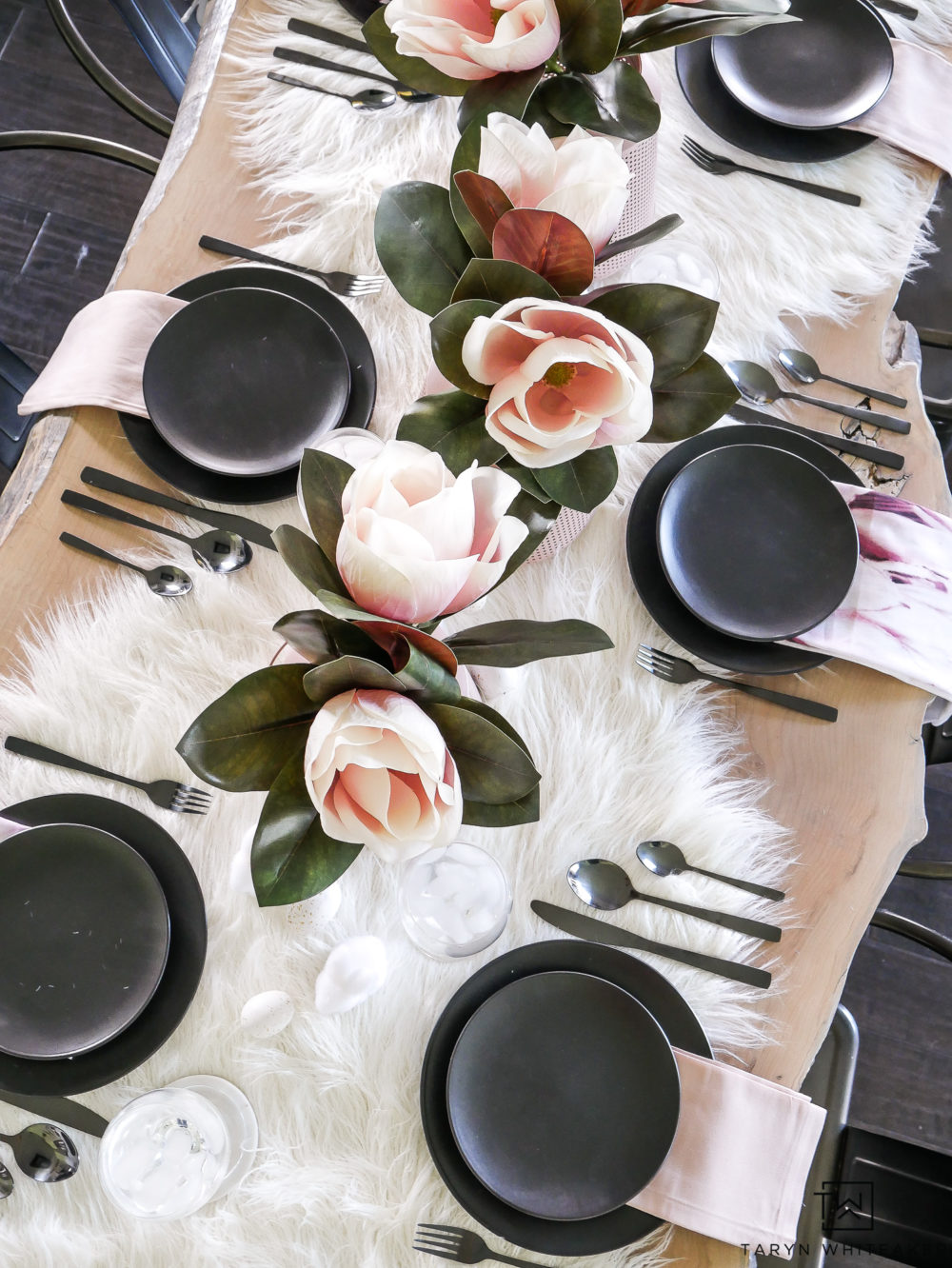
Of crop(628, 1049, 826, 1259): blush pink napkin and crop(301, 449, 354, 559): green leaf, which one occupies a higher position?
crop(301, 449, 354, 559): green leaf

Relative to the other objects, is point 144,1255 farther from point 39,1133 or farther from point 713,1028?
point 713,1028

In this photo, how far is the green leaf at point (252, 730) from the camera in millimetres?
510

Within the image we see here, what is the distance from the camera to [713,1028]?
0.75 metres

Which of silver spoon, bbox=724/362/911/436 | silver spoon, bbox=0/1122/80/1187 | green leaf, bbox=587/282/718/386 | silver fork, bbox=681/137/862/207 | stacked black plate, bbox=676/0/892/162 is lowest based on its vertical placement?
silver spoon, bbox=0/1122/80/1187

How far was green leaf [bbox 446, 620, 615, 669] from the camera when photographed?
0.53 metres

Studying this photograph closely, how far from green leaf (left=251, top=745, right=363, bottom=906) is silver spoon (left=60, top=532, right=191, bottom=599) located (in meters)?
0.36

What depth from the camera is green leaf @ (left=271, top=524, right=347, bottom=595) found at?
1.66 feet

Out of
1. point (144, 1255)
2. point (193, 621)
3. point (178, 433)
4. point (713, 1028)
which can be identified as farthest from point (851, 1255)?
point (178, 433)

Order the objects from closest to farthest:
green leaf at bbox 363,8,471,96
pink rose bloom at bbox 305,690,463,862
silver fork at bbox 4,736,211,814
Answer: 1. pink rose bloom at bbox 305,690,463,862
2. green leaf at bbox 363,8,471,96
3. silver fork at bbox 4,736,211,814

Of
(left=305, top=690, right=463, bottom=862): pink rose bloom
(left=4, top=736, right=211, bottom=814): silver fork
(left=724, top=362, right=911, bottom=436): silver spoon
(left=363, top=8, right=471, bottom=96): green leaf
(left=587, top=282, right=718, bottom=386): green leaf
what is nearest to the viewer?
(left=305, top=690, right=463, bottom=862): pink rose bloom

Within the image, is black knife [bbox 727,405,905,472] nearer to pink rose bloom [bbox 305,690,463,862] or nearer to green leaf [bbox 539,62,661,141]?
green leaf [bbox 539,62,661,141]

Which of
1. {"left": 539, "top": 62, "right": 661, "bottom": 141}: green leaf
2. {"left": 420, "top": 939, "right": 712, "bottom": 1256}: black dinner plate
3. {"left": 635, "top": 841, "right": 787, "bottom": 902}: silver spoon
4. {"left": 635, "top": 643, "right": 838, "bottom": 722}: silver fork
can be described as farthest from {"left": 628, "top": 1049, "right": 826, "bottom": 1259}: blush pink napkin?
{"left": 539, "top": 62, "right": 661, "bottom": 141}: green leaf

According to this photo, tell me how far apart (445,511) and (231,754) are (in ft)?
0.57

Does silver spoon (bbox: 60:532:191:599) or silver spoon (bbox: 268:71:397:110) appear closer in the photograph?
silver spoon (bbox: 60:532:191:599)
